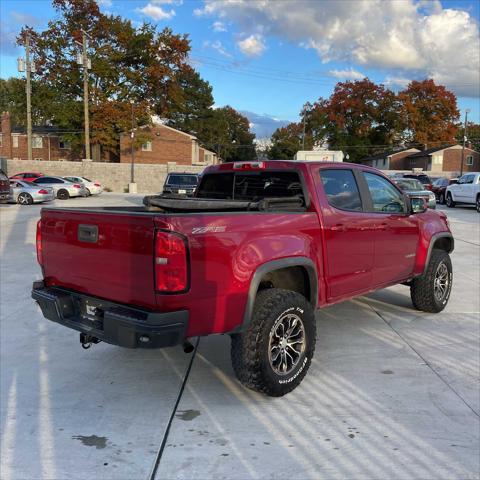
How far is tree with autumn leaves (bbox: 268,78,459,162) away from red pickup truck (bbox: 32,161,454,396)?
70.5 meters

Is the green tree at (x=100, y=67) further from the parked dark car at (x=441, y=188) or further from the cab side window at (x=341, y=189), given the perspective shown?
the cab side window at (x=341, y=189)

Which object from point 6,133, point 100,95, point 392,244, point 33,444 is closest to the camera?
point 33,444

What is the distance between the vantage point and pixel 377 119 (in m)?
79.0

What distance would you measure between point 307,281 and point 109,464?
2.09 m

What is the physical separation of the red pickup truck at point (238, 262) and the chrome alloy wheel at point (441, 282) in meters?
1.10

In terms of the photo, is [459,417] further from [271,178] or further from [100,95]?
[100,95]

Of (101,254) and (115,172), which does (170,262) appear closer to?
(101,254)

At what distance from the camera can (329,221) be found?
420 centimetres

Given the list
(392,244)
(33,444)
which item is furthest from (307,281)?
(33,444)

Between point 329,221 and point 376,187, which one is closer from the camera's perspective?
point 329,221

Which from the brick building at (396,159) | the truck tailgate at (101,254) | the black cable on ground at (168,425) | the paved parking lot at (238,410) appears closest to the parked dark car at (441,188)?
the paved parking lot at (238,410)

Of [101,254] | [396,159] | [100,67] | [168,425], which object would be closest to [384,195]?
[101,254]

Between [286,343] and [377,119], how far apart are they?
81.1m

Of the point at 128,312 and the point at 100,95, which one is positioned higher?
the point at 100,95
